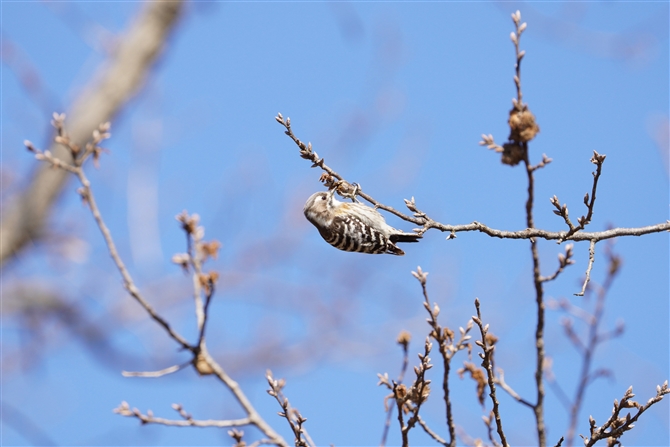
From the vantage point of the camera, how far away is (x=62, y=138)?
3.39 m

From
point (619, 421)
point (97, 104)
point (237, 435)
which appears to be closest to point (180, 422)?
point (237, 435)

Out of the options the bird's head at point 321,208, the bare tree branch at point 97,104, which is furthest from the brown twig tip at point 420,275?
the bare tree branch at point 97,104

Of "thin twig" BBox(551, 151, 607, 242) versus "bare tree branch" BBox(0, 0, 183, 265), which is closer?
"thin twig" BBox(551, 151, 607, 242)

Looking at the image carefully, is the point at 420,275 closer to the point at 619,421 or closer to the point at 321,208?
the point at 619,421

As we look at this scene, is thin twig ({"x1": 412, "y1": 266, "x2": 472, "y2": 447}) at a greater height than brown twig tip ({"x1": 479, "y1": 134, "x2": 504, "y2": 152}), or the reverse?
brown twig tip ({"x1": 479, "y1": 134, "x2": 504, "y2": 152})

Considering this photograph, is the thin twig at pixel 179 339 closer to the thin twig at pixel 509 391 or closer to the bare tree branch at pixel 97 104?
the thin twig at pixel 509 391

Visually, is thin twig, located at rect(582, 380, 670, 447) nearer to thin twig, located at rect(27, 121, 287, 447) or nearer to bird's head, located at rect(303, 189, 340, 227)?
thin twig, located at rect(27, 121, 287, 447)

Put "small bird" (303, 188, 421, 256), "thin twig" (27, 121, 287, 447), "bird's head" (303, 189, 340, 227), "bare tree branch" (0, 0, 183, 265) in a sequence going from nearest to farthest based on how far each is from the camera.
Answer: "thin twig" (27, 121, 287, 447), "small bird" (303, 188, 421, 256), "bird's head" (303, 189, 340, 227), "bare tree branch" (0, 0, 183, 265)

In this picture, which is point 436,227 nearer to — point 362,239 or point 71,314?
point 362,239

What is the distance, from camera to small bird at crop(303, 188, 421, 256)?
510 centimetres

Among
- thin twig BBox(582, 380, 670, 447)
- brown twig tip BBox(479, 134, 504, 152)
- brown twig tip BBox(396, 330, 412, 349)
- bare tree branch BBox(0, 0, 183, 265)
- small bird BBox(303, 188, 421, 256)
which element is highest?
bare tree branch BBox(0, 0, 183, 265)

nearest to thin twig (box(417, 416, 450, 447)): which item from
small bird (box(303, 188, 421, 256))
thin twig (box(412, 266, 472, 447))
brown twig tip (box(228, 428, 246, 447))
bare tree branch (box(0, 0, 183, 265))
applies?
thin twig (box(412, 266, 472, 447))

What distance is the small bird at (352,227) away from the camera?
5.10m

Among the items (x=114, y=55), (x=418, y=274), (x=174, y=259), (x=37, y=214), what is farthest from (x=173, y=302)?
(x=418, y=274)
